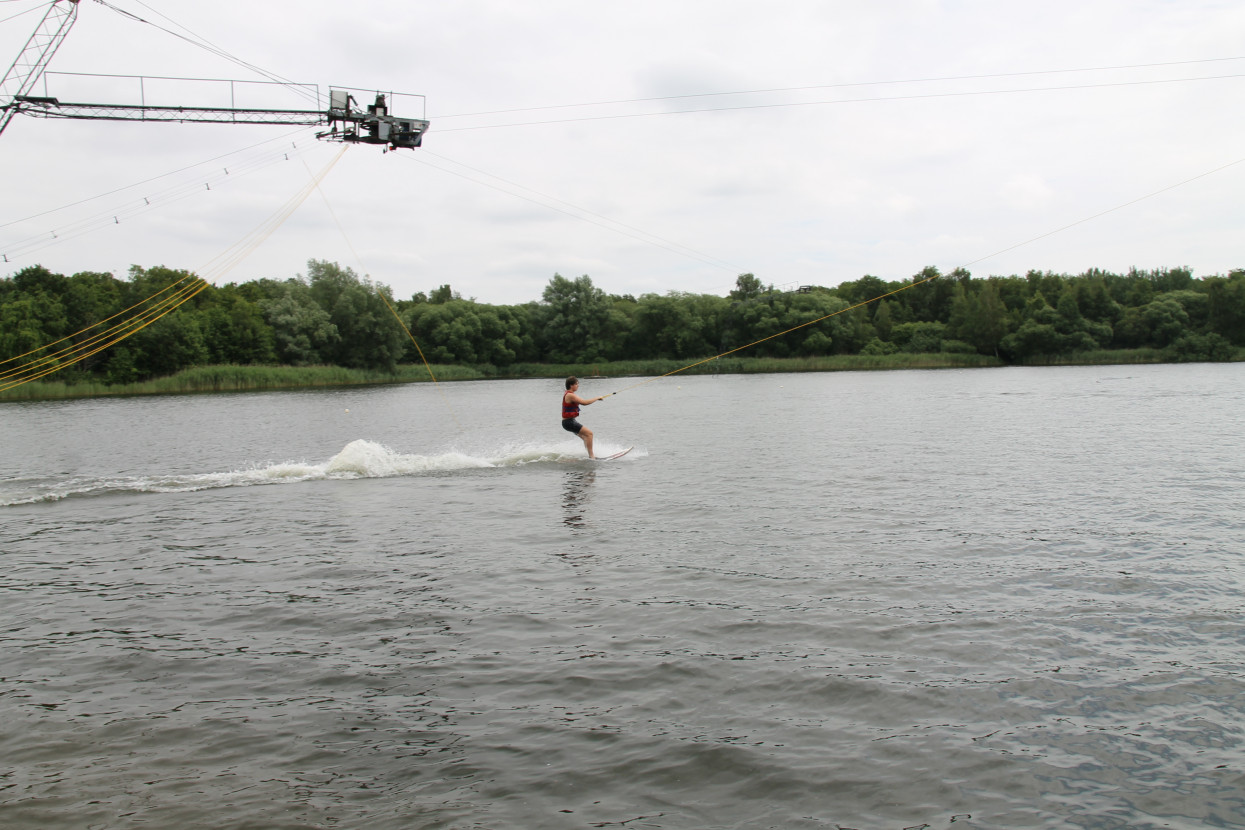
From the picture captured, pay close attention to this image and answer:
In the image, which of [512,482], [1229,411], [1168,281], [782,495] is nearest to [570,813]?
[782,495]

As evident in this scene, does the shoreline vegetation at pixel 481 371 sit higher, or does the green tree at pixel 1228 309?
the green tree at pixel 1228 309

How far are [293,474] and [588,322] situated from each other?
9118cm

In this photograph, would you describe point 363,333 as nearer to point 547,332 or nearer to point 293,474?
point 547,332

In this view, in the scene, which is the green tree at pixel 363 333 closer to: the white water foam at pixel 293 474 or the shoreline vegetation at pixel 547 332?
the shoreline vegetation at pixel 547 332

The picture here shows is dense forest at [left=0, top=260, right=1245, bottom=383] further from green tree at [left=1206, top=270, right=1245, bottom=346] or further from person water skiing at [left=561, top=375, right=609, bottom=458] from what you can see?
person water skiing at [left=561, top=375, right=609, bottom=458]

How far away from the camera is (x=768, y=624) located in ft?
28.0

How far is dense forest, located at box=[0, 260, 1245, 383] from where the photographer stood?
76.1 meters

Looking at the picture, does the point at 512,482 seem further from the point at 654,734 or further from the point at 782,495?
the point at 654,734

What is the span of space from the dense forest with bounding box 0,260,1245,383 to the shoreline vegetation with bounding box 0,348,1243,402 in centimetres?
262

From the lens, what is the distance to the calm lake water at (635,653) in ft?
18.0

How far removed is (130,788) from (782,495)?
12333 mm

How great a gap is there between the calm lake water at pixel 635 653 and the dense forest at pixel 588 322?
5598 cm

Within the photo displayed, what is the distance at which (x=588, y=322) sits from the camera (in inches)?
4341

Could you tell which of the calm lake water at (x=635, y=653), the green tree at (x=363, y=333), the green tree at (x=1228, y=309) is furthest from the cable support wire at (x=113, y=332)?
the green tree at (x=1228, y=309)
